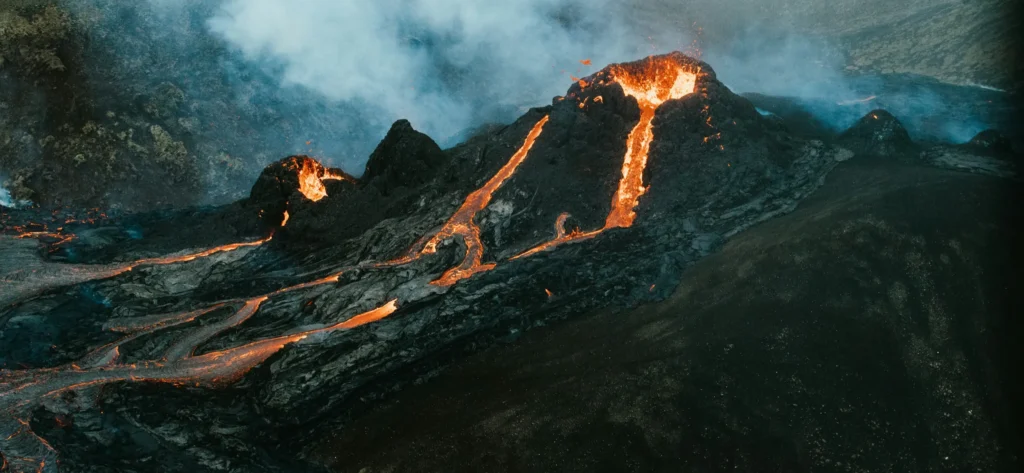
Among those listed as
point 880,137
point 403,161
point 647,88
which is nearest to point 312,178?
point 403,161

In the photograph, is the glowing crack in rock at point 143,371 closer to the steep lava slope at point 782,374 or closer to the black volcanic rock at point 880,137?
the steep lava slope at point 782,374

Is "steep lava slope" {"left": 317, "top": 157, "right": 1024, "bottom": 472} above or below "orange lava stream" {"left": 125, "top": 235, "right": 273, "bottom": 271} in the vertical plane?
below

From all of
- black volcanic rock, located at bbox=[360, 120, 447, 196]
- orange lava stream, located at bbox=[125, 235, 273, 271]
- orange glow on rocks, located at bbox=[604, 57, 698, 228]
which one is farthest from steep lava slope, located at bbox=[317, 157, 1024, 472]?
orange lava stream, located at bbox=[125, 235, 273, 271]

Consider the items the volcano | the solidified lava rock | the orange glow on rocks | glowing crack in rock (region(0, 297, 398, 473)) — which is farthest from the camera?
the orange glow on rocks

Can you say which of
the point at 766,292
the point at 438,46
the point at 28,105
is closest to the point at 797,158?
the point at 766,292

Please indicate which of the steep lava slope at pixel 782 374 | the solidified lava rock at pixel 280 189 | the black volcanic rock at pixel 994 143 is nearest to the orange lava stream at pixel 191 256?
the solidified lava rock at pixel 280 189

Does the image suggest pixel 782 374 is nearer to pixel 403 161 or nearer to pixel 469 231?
pixel 469 231

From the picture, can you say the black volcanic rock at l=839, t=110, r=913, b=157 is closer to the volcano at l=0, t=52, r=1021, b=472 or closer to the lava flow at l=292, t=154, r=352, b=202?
the volcano at l=0, t=52, r=1021, b=472
